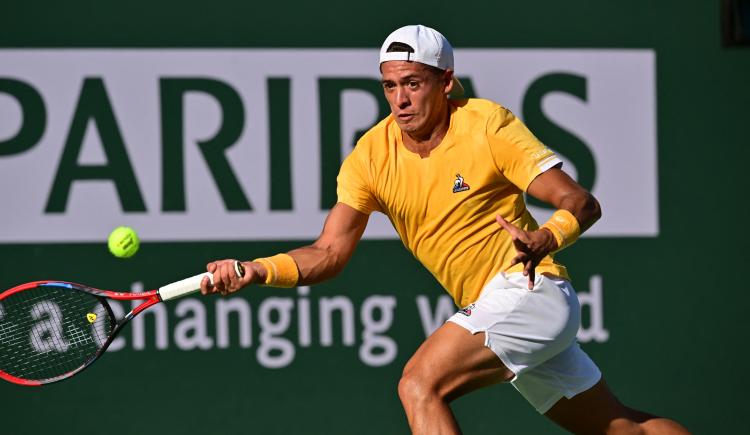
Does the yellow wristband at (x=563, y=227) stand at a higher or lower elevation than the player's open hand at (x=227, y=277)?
higher

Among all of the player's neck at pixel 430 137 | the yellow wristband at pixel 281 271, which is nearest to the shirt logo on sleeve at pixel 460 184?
the player's neck at pixel 430 137

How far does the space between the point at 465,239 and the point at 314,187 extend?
164 centimetres

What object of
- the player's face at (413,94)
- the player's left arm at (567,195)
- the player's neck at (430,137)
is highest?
the player's face at (413,94)

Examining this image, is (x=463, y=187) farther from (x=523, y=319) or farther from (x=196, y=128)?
(x=196, y=128)

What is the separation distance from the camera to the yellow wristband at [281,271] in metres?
3.81

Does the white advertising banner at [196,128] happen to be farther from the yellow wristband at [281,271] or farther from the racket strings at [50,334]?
the yellow wristband at [281,271]

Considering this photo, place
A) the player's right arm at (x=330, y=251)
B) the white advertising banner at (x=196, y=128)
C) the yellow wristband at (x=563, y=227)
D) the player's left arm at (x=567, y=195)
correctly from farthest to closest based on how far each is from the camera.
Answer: the white advertising banner at (x=196, y=128) < the player's right arm at (x=330, y=251) < the player's left arm at (x=567, y=195) < the yellow wristband at (x=563, y=227)

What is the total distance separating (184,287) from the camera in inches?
146

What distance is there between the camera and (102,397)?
523 cm

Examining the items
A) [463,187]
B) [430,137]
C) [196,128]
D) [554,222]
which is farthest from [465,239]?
[196,128]

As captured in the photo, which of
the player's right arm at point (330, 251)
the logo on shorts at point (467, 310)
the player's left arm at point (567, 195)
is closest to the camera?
the player's left arm at point (567, 195)

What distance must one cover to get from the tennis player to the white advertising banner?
4.51 feet

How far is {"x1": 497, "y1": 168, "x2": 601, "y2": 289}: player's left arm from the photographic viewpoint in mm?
3268

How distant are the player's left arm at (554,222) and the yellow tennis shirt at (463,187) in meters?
0.05
